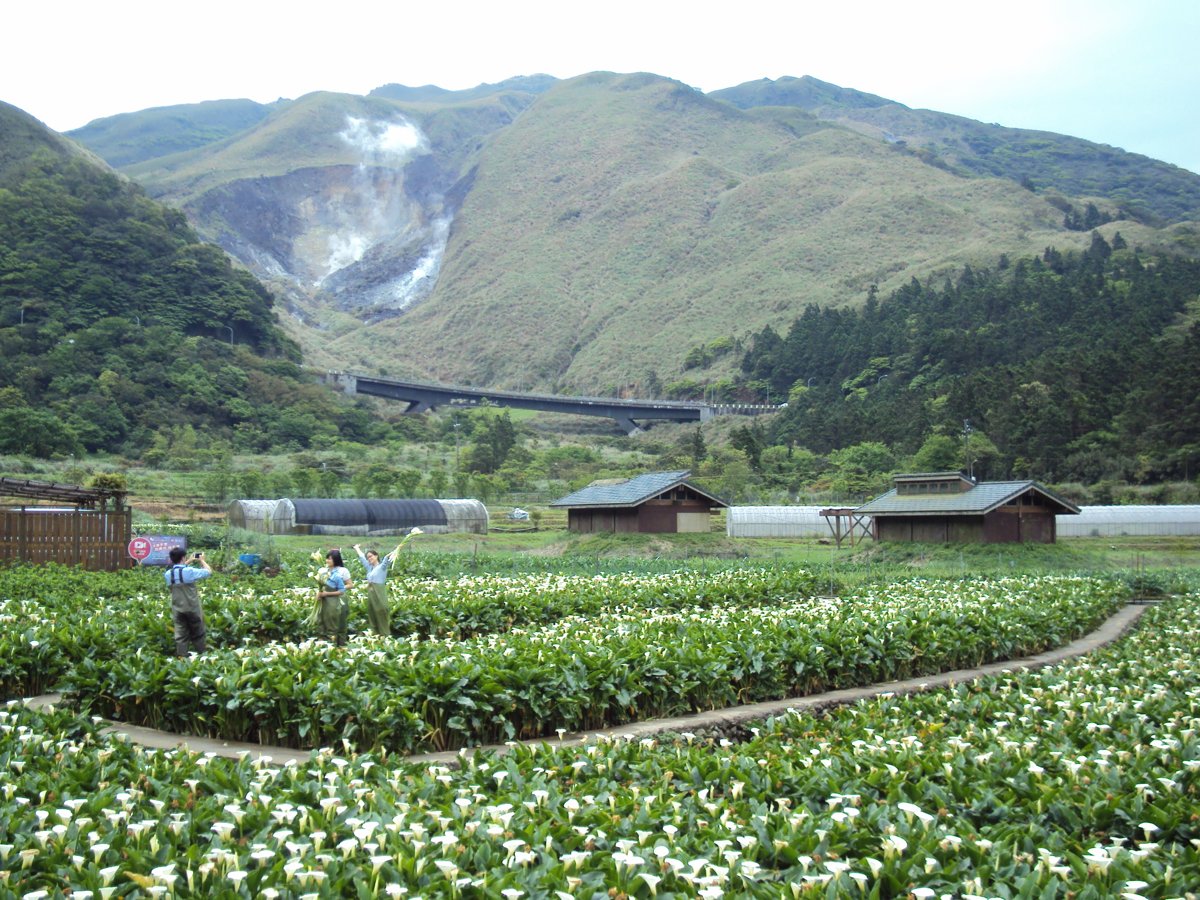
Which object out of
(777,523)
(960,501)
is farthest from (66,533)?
(777,523)

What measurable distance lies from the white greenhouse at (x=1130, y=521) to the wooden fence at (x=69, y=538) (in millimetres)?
43757

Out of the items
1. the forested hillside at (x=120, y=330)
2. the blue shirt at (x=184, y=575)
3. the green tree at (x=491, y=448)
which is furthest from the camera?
the green tree at (x=491, y=448)

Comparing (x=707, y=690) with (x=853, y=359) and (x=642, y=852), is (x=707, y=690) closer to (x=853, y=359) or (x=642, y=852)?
(x=642, y=852)

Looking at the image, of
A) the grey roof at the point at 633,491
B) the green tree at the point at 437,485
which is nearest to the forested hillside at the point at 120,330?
the green tree at the point at 437,485

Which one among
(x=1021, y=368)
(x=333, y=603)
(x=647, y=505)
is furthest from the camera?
(x=1021, y=368)

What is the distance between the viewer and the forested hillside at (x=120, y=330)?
295 ft

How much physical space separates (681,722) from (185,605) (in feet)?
22.9

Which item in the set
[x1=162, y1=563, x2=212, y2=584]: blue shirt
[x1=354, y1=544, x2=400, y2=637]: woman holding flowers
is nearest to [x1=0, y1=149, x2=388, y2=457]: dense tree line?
[x1=354, y1=544, x2=400, y2=637]: woman holding flowers

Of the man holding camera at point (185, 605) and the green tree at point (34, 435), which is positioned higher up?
the green tree at point (34, 435)

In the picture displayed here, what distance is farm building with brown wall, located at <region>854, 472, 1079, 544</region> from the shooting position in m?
41.0

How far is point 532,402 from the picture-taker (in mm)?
138125

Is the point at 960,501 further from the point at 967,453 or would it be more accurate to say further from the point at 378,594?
the point at 378,594

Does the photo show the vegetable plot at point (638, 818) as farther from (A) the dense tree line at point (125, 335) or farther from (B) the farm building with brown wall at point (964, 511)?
(A) the dense tree line at point (125, 335)

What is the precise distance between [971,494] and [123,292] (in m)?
99.3
